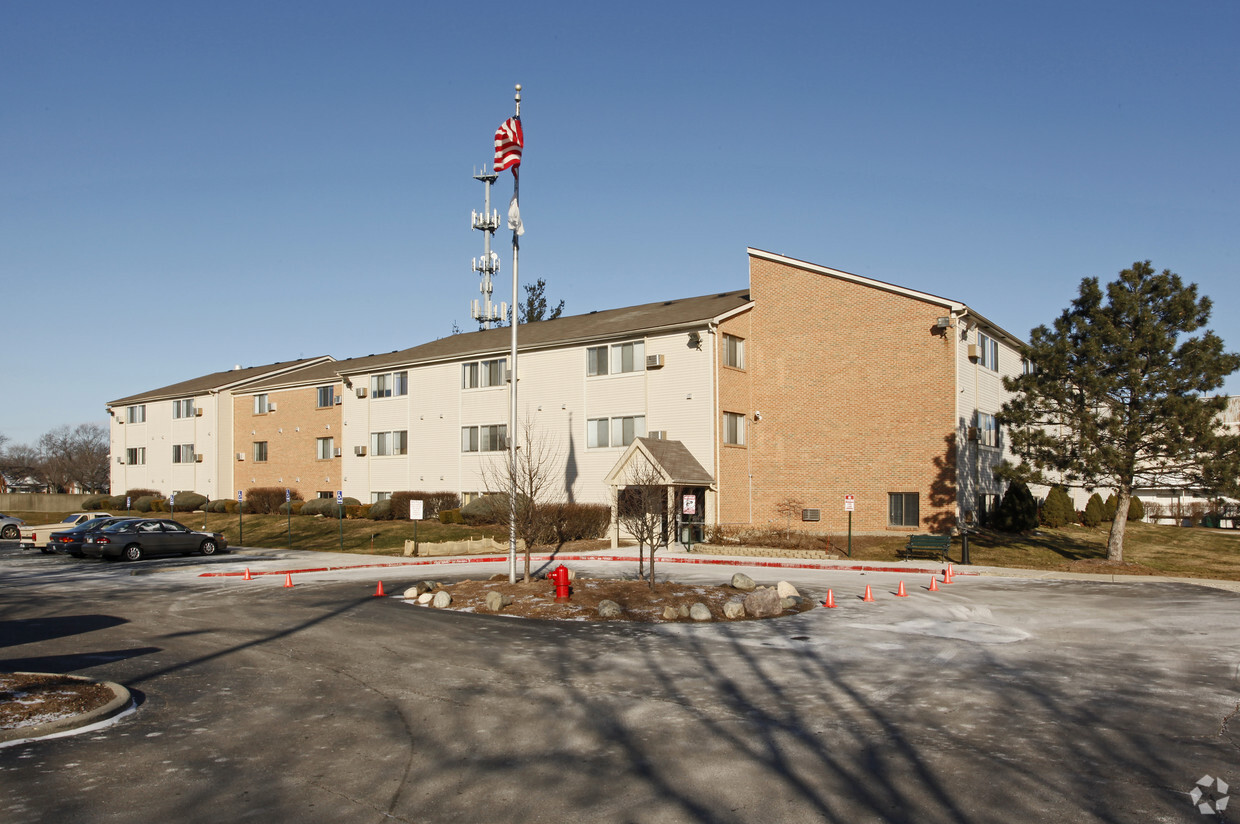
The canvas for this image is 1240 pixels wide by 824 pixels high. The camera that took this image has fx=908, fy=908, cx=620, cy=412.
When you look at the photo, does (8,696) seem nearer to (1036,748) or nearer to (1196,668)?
(1036,748)

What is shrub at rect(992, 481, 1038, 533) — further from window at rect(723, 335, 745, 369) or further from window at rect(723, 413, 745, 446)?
window at rect(723, 335, 745, 369)

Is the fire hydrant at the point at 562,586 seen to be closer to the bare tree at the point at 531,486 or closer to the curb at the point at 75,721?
the bare tree at the point at 531,486

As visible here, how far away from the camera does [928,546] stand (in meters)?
30.5

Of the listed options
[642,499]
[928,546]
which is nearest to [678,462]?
[642,499]

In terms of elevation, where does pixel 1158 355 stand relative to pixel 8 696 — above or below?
above

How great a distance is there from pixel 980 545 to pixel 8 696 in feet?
103

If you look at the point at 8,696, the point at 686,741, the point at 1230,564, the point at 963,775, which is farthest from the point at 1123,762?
the point at 1230,564

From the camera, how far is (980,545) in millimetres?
34125

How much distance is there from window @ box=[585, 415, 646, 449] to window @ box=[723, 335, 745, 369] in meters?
4.48

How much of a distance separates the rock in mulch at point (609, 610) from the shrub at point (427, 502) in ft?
97.3

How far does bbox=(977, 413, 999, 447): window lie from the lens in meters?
37.5

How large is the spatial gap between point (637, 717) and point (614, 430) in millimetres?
31451

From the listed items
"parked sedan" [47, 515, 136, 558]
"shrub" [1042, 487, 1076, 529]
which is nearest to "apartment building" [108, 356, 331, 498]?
"parked sedan" [47, 515, 136, 558]

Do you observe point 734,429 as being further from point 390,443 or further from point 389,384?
point 389,384
